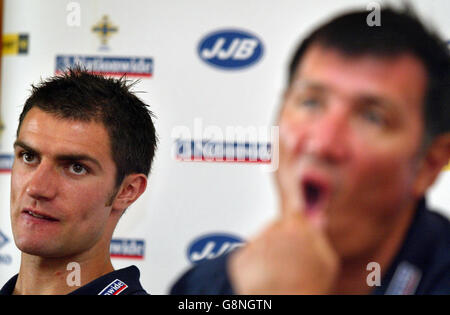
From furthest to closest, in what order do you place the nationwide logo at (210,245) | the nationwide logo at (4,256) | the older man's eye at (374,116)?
the nationwide logo at (4,256), the nationwide logo at (210,245), the older man's eye at (374,116)

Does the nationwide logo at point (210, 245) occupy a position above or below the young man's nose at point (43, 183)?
below

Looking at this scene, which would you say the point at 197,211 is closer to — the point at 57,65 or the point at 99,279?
the point at 99,279

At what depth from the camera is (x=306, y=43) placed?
3.54 ft

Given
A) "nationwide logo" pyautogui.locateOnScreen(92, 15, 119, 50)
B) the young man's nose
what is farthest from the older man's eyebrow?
"nationwide logo" pyautogui.locateOnScreen(92, 15, 119, 50)

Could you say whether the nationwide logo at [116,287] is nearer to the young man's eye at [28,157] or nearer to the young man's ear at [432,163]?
the young man's eye at [28,157]

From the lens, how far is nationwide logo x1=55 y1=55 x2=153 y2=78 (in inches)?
55.2

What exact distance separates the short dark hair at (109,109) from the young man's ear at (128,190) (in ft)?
0.04

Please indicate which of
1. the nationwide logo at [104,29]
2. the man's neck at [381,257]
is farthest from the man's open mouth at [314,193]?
the nationwide logo at [104,29]

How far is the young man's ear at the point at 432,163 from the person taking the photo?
986 mm

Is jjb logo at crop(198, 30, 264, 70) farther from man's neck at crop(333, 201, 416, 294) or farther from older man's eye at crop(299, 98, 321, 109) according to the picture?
man's neck at crop(333, 201, 416, 294)

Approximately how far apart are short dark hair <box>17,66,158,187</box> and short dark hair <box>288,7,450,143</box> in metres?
0.39

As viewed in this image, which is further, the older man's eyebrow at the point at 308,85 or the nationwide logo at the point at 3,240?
the nationwide logo at the point at 3,240
